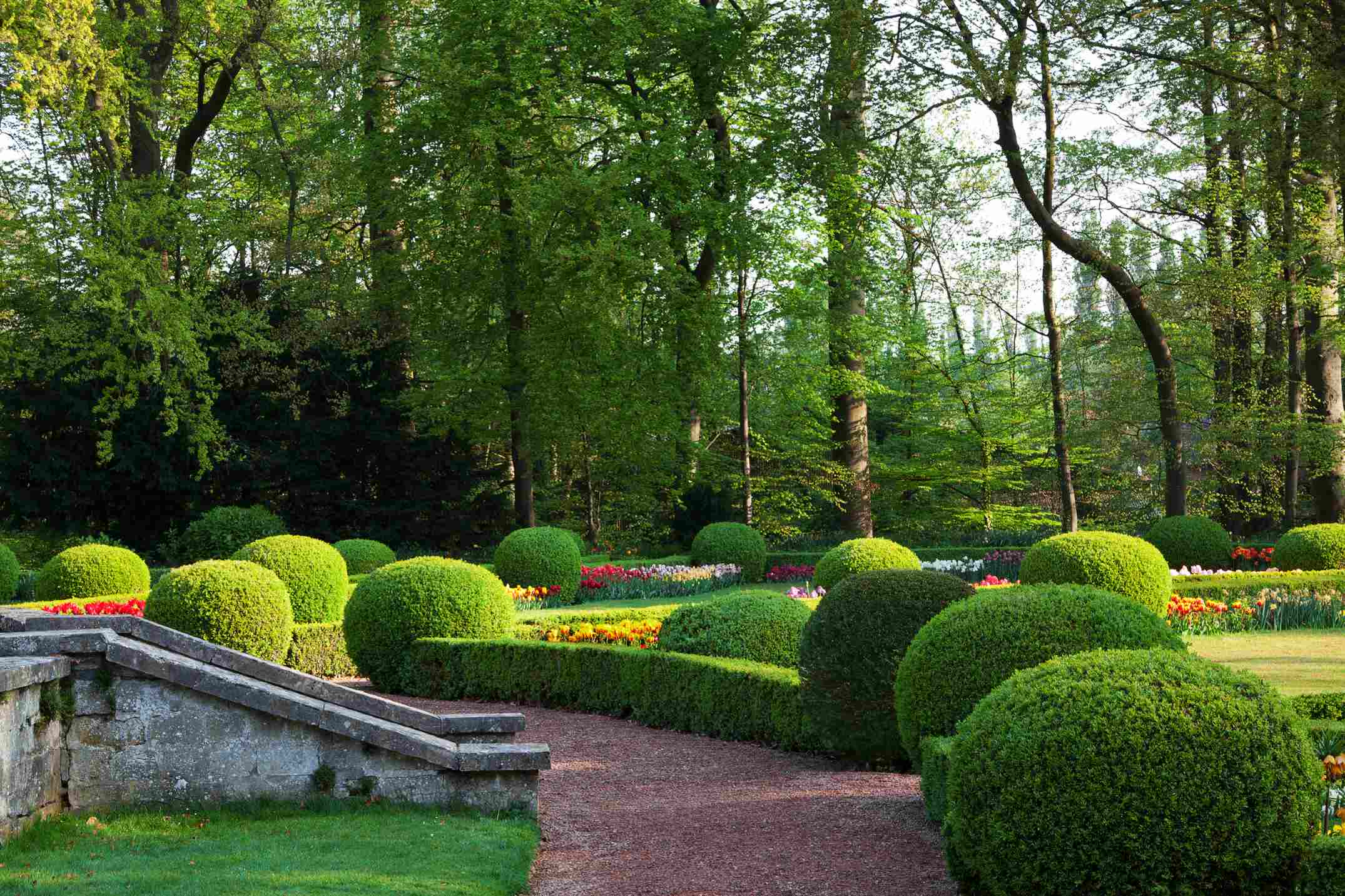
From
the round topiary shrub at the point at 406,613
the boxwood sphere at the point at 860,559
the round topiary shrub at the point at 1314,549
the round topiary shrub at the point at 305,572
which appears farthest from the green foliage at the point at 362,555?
the round topiary shrub at the point at 1314,549

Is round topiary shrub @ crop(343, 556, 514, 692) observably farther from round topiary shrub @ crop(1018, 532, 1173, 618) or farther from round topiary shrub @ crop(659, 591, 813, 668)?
round topiary shrub @ crop(1018, 532, 1173, 618)

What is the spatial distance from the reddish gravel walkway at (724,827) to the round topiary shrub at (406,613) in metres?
3.04

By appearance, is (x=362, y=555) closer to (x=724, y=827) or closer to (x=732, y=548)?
(x=732, y=548)

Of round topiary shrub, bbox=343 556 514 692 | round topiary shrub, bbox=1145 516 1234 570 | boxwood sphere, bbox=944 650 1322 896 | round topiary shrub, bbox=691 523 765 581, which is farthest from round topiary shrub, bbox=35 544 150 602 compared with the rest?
round topiary shrub, bbox=1145 516 1234 570

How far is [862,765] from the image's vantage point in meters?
8.00

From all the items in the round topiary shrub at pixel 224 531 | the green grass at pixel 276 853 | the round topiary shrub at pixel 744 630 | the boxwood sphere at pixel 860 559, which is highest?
the round topiary shrub at pixel 224 531

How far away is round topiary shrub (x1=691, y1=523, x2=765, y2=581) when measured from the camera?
2042 cm

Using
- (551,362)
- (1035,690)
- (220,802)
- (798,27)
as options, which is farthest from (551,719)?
(798,27)

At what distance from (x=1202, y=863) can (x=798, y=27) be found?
18732 millimetres

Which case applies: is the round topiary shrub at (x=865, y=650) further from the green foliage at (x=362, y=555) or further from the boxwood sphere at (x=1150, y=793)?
the green foliage at (x=362, y=555)

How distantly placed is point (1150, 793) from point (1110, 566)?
8.97m

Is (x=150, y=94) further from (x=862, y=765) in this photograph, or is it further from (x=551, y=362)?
(x=862, y=765)

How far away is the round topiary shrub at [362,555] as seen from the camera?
18.4 metres

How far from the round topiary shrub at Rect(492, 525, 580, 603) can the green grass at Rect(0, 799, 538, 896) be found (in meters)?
10.7
